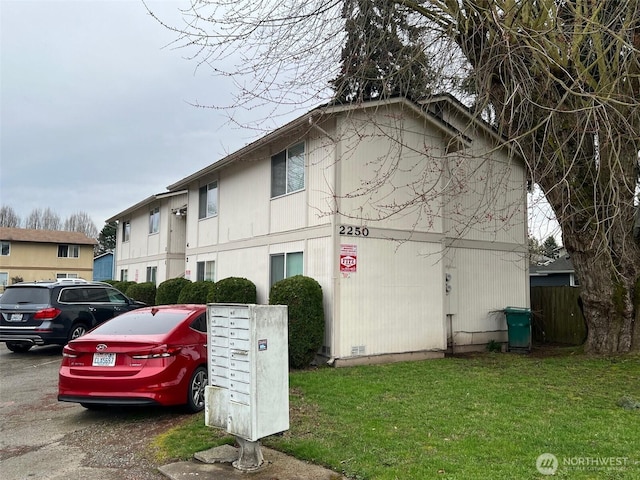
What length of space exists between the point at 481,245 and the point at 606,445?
30.1ft

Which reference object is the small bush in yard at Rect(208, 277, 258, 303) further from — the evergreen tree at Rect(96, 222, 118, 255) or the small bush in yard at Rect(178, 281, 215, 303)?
the evergreen tree at Rect(96, 222, 118, 255)

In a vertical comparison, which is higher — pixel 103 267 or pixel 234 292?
pixel 103 267

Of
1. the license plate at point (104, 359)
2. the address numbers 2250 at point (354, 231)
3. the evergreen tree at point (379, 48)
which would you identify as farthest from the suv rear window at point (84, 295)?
the evergreen tree at point (379, 48)

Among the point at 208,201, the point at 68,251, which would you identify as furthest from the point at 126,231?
the point at 68,251

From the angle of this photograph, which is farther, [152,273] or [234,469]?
[152,273]

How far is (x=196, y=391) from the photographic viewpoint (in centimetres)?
703

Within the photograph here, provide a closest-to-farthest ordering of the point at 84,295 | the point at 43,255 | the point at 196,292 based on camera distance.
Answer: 1. the point at 84,295
2. the point at 196,292
3. the point at 43,255

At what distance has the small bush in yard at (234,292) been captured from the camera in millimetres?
13078

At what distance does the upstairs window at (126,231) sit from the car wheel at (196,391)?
21490mm

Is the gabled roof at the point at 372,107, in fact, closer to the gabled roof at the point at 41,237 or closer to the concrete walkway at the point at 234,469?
the concrete walkway at the point at 234,469

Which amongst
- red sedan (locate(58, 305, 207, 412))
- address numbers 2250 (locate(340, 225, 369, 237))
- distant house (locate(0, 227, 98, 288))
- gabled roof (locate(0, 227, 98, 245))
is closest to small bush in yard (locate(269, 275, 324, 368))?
address numbers 2250 (locate(340, 225, 369, 237))

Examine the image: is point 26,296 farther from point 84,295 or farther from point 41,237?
point 41,237

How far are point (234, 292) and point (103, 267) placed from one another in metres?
36.1

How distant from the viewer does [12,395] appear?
8.69 metres
